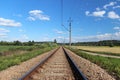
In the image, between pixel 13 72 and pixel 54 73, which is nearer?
pixel 54 73

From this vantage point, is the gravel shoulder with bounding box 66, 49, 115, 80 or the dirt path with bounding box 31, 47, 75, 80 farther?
the gravel shoulder with bounding box 66, 49, 115, 80

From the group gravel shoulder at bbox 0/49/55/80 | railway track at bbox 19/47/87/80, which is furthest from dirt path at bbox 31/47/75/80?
Result: gravel shoulder at bbox 0/49/55/80

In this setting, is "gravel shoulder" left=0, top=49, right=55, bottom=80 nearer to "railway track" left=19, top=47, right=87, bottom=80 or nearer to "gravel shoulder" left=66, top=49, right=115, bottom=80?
"railway track" left=19, top=47, right=87, bottom=80

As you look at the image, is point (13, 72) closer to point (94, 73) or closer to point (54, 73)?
point (54, 73)

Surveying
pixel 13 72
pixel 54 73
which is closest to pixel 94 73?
pixel 54 73

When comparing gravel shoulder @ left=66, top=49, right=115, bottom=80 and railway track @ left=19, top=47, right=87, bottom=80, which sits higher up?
railway track @ left=19, top=47, right=87, bottom=80

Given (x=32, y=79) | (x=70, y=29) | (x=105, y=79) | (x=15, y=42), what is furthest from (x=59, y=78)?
(x=15, y=42)

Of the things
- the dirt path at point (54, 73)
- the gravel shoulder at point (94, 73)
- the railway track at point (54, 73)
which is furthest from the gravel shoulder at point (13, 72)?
the gravel shoulder at point (94, 73)

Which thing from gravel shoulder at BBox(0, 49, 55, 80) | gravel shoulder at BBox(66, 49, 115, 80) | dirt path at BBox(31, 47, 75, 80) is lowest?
gravel shoulder at BBox(0, 49, 55, 80)

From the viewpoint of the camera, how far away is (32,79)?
9344 millimetres

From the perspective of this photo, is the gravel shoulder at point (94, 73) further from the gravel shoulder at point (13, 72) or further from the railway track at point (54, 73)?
the gravel shoulder at point (13, 72)

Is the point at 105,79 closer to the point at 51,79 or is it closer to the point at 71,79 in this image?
the point at 71,79

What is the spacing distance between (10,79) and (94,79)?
342 centimetres

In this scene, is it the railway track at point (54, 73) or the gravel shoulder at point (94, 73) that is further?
the gravel shoulder at point (94, 73)
